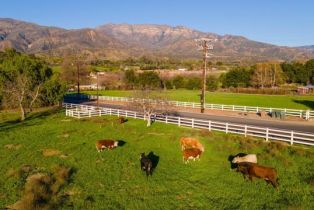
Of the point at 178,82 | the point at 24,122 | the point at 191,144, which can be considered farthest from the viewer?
the point at 178,82

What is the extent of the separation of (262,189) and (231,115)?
82.2 feet

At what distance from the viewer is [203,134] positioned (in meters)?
27.3

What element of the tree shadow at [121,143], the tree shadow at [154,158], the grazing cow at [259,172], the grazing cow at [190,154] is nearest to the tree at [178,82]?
the tree shadow at [121,143]

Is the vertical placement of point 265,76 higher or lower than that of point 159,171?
higher

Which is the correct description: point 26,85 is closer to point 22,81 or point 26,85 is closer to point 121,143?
point 22,81

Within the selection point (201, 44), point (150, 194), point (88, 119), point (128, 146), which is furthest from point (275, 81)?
point (150, 194)

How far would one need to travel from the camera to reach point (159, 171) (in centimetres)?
2011

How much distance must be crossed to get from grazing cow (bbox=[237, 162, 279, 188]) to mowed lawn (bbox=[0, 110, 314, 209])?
0.33 m

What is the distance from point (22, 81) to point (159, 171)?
32.9 m

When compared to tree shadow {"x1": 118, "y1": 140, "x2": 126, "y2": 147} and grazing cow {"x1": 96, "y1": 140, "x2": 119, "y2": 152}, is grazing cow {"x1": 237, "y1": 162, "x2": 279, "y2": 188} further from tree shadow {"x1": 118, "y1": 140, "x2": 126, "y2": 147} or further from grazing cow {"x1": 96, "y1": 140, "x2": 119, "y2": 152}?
tree shadow {"x1": 118, "y1": 140, "x2": 126, "y2": 147}

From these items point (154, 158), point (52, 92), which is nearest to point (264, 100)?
point (52, 92)

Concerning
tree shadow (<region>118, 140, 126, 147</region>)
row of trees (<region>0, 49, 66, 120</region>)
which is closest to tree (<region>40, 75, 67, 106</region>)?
row of trees (<region>0, 49, 66, 120</region>)

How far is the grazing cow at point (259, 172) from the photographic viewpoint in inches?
675

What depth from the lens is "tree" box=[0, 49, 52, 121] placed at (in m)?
45.1
